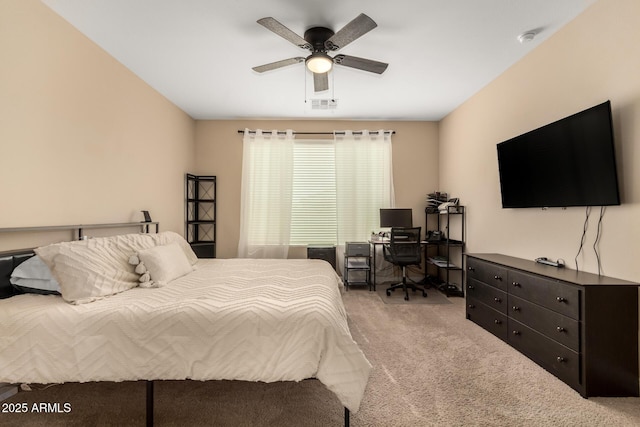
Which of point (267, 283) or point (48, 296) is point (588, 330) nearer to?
point (267, 283)

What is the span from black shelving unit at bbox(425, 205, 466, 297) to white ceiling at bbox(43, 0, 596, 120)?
5.65 feet

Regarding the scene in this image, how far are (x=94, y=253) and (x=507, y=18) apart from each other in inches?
147

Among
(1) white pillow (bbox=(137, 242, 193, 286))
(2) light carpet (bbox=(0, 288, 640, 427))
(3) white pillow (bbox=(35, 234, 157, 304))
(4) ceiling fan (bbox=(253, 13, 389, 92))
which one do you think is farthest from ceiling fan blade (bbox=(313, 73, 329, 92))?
(2) light carpet (bbox=(0, 288, 640, 427))

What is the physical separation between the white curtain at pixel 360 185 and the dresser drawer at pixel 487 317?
201cm

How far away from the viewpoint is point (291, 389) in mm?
2002

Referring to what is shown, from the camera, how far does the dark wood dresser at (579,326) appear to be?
191cm

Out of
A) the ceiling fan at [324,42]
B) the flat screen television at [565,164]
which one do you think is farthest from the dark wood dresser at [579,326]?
the ceiling fan at [324,42]

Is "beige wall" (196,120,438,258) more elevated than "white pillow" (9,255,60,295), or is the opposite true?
"beige wall" (196,120,438,258)

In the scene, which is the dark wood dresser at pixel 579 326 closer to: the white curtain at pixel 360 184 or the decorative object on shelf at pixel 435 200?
the decorative object on shelf at pixel 435 200

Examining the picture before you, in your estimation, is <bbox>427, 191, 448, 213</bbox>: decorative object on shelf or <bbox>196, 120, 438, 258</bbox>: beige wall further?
<bbox>196, 120, 438, 258</bbox>: beige wall

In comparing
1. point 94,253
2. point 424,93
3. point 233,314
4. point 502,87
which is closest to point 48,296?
point 94,253

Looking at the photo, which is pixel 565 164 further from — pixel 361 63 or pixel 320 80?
pixel 320 80

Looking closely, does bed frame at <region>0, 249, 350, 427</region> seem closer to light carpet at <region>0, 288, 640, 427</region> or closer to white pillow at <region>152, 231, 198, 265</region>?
light carpet at <region>0, 288, 640, 427</region>

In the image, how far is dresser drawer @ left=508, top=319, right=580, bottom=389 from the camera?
199cm
